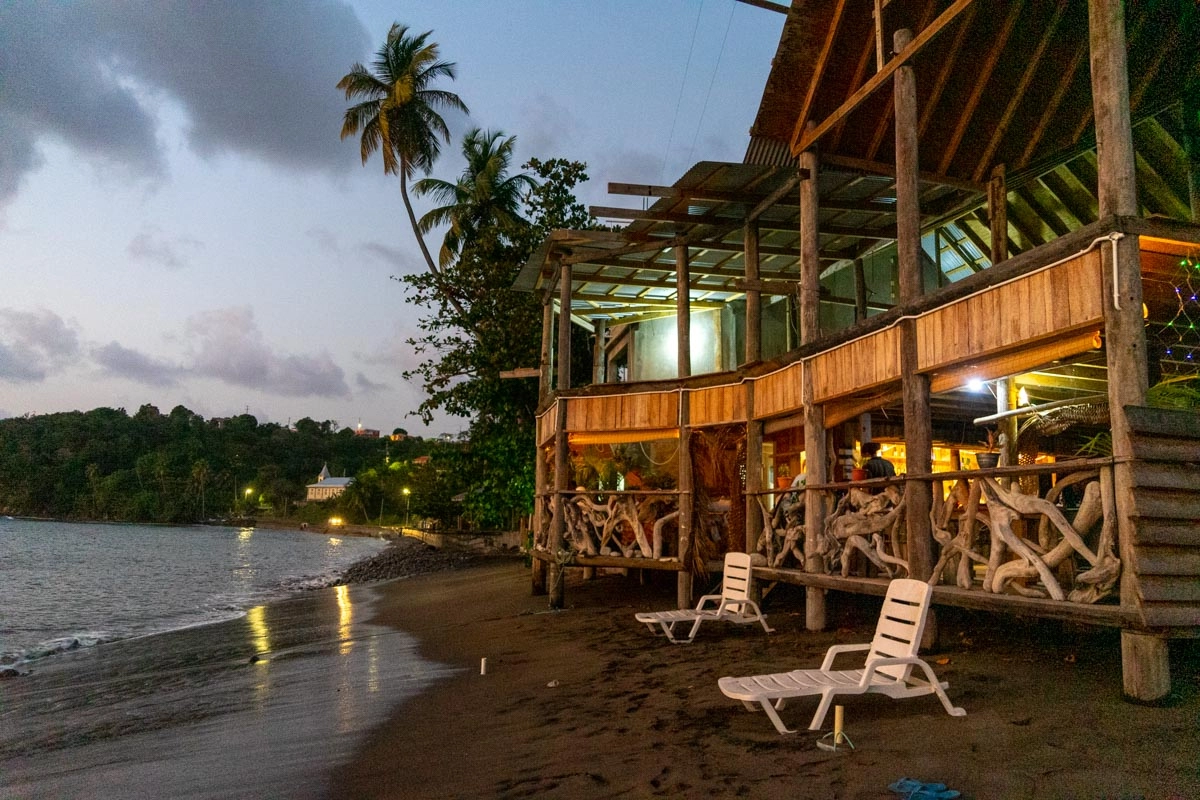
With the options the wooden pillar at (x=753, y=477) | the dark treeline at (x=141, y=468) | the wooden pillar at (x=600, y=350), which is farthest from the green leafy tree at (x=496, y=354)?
the dark treeline at (x=141, y=468)

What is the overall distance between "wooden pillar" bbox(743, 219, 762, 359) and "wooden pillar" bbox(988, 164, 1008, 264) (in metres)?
3.09

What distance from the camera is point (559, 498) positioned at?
44.1 ft

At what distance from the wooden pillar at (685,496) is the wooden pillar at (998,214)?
15.1ft

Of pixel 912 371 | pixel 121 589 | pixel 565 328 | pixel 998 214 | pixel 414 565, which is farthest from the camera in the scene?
pixel 414 565

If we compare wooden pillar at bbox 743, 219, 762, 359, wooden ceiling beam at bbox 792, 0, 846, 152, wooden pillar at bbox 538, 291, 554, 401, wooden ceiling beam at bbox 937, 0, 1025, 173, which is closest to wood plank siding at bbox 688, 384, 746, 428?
wooden pillar at bbox 743, 219, 762, 359

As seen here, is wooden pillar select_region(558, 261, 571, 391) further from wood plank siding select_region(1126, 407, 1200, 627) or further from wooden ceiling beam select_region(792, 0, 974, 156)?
wood plank siding select_region(1126, 407, 1200, 627)

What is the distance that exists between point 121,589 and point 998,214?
34.0m

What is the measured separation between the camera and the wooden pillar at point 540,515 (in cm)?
1491

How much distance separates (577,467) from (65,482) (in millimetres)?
121148

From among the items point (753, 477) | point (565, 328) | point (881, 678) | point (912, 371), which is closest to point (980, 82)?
point (912, 371)

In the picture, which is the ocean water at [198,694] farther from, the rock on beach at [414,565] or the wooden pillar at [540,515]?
the rock on beach at [414,565]

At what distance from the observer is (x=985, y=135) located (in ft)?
32.7

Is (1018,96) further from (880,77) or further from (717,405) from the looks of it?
(717,405)

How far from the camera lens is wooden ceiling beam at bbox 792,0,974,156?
24.2 feet
